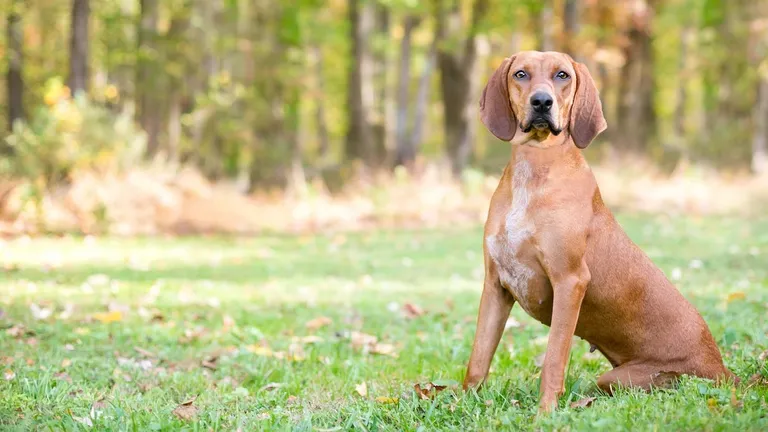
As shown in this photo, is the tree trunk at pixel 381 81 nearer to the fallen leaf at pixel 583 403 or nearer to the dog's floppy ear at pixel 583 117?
the dog's floppy ear at pixel 583 117

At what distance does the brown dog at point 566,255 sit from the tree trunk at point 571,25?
1668cm

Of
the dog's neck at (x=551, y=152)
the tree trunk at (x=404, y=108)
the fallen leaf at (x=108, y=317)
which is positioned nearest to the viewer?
the dog's neck at (x=551, y=152)

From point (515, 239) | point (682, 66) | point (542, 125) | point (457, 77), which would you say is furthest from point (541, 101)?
point (682, 66)

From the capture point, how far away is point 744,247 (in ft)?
37.8

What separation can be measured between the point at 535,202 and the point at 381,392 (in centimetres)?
142

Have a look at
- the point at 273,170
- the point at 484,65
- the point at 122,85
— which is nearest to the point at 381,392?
the point at 273,170

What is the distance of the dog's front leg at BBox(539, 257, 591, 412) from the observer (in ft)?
12.8

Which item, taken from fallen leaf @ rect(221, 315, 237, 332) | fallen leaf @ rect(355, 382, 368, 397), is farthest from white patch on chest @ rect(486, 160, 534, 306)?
fallen leaf @ rect(221, 315, 237, 332)

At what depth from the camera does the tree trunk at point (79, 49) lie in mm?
Answer: 16453

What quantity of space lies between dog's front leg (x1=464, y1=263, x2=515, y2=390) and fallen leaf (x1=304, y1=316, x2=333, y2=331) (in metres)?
2.68

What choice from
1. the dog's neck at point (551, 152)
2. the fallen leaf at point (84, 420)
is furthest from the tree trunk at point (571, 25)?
the fallen leaf at point (84, 420)

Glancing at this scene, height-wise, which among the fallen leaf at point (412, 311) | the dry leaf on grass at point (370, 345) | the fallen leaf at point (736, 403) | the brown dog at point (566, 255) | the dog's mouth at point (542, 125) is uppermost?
the dog's mouth at point (542, 125)

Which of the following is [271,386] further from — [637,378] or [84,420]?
[637,378]

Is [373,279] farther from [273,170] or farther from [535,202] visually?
[273,170]
